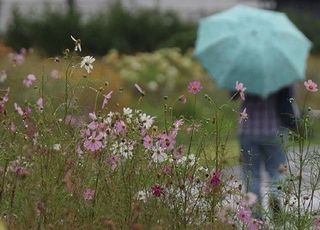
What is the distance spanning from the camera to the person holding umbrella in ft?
26.3

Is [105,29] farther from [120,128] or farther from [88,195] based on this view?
[88,195]

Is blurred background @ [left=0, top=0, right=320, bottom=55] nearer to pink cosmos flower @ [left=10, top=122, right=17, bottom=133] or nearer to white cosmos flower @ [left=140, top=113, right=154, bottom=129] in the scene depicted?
pink cosmos flower @ [left=10, top=122, right=17, bottom=133]

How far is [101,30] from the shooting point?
2025 cm

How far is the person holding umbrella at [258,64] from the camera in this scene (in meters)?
8.02

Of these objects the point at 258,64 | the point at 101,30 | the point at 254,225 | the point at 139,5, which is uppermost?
the point at 139,5

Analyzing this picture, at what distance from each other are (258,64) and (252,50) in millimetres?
110

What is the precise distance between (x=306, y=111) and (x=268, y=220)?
2.06 feet

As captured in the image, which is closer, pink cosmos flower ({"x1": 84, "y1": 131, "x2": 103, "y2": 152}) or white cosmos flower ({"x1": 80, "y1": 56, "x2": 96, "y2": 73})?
pink cosmos flower ({"x1": 84, "y1": 131, "x2": 103, "y2": 152})

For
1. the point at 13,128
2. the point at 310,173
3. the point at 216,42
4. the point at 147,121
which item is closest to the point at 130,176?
the point at 147,121

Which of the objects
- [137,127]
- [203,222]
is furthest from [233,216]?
[137,127]

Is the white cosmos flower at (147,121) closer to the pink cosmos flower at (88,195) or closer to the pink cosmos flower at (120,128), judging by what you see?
the pink cosmos flower at (120,128)

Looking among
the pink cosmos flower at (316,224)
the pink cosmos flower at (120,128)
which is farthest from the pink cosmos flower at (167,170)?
the pink cosmos flower at (316,224)

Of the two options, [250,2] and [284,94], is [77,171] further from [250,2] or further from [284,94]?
[250,2]

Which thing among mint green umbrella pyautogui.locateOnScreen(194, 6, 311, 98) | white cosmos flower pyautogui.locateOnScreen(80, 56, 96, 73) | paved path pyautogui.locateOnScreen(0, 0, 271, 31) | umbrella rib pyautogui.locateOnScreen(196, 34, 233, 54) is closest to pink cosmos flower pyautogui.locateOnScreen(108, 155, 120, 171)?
white cosmos flower pyautogui.locateOnScreen(80, 56, 96, 73)
